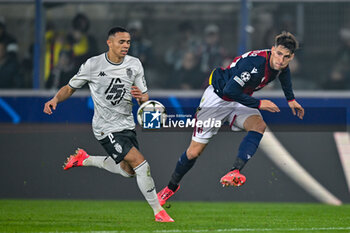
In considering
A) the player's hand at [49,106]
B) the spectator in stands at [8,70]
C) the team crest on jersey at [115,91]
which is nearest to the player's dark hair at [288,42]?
the team crest on jersey at [115,91]

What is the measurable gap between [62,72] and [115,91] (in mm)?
3798

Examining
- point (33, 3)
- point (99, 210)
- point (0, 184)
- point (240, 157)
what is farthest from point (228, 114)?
point (33, 3)

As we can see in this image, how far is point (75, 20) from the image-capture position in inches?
460

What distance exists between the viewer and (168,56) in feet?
38.0

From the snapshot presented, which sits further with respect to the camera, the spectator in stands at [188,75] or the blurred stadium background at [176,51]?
the spectator in stands at [188,75]

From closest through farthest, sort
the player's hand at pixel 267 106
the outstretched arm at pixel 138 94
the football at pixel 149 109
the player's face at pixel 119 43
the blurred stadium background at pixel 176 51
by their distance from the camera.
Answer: the outstretched arm at pixel 138 94 → the player's face at pixel 119 43 → the player's hand at pixel 267 106 → the football at pixel 149 109 → the blurred stadium background at pixel 176 51

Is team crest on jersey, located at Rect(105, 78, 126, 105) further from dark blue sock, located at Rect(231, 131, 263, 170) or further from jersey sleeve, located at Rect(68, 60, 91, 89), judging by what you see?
dark blue sock, located at Rect(231, 131, 263, 170)

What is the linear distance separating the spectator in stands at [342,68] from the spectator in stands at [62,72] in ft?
12.6

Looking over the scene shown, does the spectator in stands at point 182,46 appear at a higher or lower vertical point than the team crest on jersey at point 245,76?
lower

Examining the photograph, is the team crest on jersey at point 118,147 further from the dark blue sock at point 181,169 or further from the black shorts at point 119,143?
the dark blue sock at point 181,169

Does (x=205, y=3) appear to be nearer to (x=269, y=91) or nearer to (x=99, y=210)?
(x=269, y=91)

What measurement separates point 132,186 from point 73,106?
4.99ft

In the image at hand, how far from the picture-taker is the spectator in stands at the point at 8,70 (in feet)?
37.8

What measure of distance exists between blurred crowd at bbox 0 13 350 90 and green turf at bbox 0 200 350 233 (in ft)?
7.26
